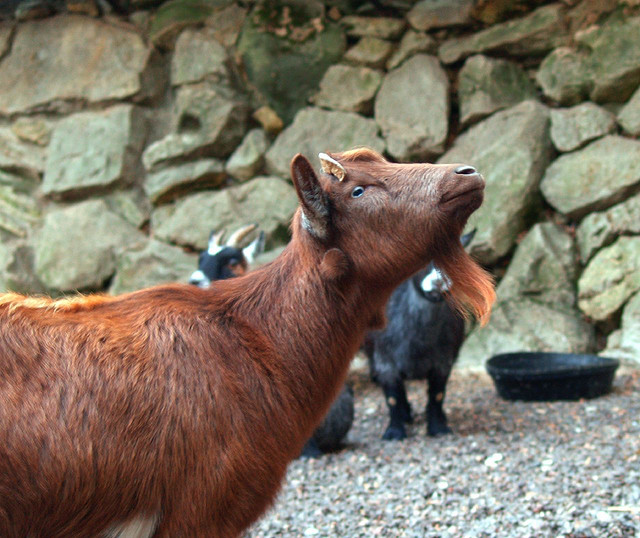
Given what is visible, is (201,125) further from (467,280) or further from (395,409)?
(467,280)

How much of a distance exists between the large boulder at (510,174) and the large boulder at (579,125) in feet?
0.36

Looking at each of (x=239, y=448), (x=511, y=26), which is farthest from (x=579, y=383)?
(x=239, y=448)

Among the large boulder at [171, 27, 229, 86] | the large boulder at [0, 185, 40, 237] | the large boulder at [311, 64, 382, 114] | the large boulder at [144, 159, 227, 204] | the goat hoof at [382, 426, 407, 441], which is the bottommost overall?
the goat hoof at [382, 426, 407, 441]

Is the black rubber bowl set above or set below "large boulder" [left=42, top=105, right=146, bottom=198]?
below

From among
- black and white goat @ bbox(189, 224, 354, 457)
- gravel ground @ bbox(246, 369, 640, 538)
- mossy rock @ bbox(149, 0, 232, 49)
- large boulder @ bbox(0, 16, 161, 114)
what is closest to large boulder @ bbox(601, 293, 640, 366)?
gravel ground @ bbox(246, 369, 640, 538)

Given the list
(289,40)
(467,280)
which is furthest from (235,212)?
(467,280)

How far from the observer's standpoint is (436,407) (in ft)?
19.0

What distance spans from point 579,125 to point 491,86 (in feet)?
3.31

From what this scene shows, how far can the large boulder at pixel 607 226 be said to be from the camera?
7.11 m

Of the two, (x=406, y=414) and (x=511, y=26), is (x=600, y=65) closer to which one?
(x=511, y=26)

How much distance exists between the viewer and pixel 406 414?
6.21 meters

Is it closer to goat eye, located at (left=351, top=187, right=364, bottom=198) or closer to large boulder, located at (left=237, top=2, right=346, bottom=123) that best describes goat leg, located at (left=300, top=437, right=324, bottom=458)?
goat eye, located at (left=351, top=187, right=364, bottom=198)

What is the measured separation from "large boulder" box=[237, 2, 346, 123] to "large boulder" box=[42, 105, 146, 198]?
1639 millimetres

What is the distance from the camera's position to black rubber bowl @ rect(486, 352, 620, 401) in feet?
19.6
